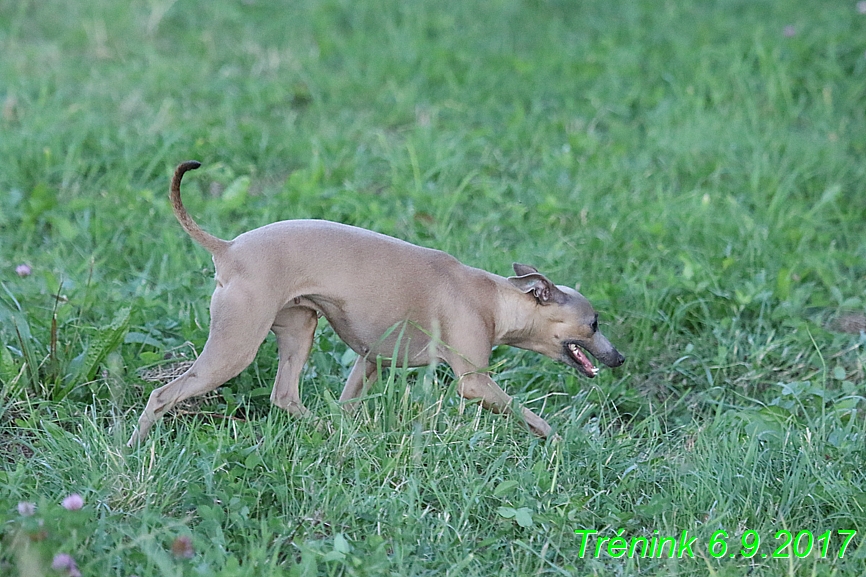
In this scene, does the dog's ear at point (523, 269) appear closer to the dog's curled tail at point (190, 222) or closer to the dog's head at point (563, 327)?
the dog's head at point (563, 327)

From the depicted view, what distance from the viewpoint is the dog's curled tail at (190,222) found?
3.55 metres

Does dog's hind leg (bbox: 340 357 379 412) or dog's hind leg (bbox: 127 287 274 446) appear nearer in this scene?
dog's hind leg (bbox: 127 287 274 446)

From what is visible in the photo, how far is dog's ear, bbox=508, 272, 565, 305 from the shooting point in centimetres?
393

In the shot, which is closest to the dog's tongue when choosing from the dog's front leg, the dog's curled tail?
the dog's front leg

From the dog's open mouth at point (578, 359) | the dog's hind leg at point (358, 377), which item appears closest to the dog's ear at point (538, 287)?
the dog's open mouth at point (578, 359)

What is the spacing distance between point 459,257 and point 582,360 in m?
1.24

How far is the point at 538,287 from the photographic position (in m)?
3.93

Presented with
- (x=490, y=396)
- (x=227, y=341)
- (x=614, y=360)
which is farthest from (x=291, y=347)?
(x=614, y=360)

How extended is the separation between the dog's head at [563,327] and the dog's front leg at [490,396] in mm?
324

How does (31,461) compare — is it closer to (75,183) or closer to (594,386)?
(594,386)

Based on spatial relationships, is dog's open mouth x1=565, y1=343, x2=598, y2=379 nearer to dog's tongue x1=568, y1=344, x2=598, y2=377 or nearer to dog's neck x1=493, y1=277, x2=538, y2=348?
dog's tongue x1=568, y1=344, x2=598, y2=377

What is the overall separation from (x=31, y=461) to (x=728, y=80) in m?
5.53

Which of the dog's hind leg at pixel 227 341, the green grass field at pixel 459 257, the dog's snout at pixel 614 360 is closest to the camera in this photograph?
the green grass field at pixel 459 257

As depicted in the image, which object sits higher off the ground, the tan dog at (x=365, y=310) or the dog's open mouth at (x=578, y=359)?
the tan dog at (x=365, y=310)
